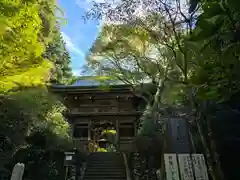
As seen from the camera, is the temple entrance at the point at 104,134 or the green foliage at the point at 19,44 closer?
the green foliage at the point at 19,44

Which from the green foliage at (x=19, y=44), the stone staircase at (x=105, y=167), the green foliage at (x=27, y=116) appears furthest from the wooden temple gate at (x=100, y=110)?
the green foliage at (x=19, y=44)

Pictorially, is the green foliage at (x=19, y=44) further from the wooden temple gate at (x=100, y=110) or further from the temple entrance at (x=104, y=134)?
the temple entrance at (x=104, y=134)

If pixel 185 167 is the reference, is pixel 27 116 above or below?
above

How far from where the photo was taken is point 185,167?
6691 mm

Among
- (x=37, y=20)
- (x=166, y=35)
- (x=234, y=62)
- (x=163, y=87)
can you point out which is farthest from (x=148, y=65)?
(x=234, y=62)

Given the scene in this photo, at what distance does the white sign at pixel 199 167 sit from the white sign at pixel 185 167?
5.1 inches

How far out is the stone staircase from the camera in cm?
1109

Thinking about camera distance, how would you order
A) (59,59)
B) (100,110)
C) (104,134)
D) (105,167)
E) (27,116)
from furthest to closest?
(59,59)
(104,134)
(100,110)
(105,167)
(27,116)

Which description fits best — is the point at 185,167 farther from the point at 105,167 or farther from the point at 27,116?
the point at 27,116

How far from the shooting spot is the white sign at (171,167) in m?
6.55

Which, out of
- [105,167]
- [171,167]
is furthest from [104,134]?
[171,167]

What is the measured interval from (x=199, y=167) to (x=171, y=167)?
779mm

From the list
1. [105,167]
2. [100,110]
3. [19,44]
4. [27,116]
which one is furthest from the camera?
[100,110]

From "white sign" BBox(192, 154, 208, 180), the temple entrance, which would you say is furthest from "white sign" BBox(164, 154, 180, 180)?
Answer: the temple entrance
